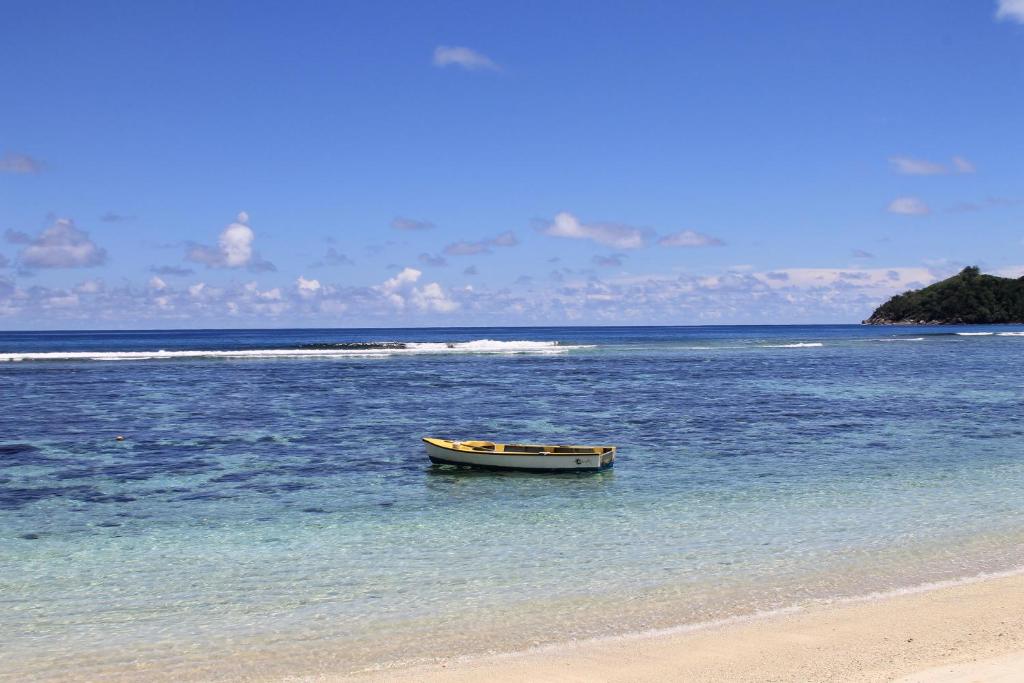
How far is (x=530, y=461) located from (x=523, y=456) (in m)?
0.23

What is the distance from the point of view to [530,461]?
2281 cm

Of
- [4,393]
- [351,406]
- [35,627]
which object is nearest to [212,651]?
[35,627]

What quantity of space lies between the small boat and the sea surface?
379 mm

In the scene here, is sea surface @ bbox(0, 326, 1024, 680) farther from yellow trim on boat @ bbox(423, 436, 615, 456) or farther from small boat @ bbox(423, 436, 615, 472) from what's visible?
yellow trim on boat @ bbox(423, 436, 615, 456)

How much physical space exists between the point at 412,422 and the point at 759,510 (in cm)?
1913

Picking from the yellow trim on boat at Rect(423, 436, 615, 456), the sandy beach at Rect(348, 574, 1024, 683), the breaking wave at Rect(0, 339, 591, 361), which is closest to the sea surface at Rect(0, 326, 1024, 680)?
the sandy beach at Rect(348, 574, 1024, 683)

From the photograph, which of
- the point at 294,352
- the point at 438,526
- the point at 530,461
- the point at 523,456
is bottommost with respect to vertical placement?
the point at 438,526

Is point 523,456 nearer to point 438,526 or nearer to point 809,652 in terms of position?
point 438,526

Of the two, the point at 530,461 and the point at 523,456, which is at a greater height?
the point at 523,456

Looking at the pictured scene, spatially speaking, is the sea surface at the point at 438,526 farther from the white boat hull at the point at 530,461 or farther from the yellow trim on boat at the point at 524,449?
the yellow trim on boat at the point at 524,449

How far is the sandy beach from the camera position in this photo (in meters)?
9.29

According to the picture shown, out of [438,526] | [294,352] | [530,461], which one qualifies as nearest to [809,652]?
[438,526]

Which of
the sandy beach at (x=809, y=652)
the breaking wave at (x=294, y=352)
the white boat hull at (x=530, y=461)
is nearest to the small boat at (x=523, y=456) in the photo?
the white boat hull at (x=530, y=461)

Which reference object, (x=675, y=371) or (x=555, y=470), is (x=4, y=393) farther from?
(x=675, y=371)
